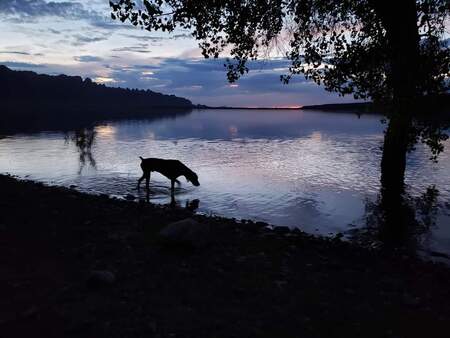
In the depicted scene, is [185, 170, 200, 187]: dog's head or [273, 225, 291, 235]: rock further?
[185, 170, 200, 187]: dog's head

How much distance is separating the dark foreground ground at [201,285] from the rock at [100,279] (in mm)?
21

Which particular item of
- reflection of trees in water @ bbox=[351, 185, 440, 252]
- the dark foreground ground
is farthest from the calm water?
the dark foreground ground

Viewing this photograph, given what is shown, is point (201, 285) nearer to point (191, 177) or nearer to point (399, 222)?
point (399, 222)

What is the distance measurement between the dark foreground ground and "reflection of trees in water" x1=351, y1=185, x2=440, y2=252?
2.58 meters

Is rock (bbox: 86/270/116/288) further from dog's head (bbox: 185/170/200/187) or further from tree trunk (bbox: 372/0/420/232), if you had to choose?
→ dog's head (bbox: 185/170/200/187)

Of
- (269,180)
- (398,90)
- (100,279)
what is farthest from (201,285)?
(269,180)

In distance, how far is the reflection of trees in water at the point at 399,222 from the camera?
15.6 m

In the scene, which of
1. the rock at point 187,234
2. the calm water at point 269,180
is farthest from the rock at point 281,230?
the rock at point 187,234

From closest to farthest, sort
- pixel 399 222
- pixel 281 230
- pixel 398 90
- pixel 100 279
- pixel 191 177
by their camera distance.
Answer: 1. pixel 100 279
2. pixel 398 90
3. pixel 281 230
4. pixel 399 222
5. pixel 191 177

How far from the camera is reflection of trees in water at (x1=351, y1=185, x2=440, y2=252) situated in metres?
15.6

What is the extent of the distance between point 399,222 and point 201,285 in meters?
12.1

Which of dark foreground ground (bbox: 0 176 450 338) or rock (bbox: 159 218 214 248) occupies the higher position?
rock (bbox: 159 218 214 248)

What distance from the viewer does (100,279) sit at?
877 centimetres

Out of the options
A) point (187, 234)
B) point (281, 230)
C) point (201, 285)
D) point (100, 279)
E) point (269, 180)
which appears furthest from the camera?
point (269, 180)
